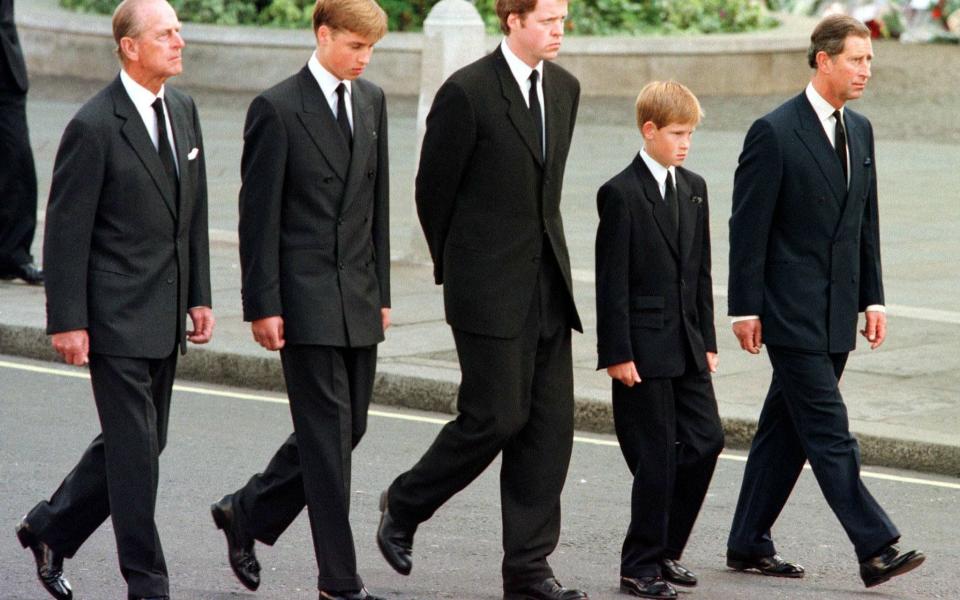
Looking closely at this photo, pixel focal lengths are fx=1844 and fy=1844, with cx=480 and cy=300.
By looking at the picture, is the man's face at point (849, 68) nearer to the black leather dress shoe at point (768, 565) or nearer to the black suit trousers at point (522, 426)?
the black suit trousers at point (522, 426)

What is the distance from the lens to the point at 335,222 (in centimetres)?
532

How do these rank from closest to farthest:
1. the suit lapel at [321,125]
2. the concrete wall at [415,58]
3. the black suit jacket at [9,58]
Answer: the suit lapel at [321,125] → the black suit jacket at [9,58] → the concrete wall at [415,58]

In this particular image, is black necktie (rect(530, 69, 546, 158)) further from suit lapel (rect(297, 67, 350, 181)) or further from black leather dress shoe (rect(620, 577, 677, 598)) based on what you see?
black leather dress shoe (rect(620, 577, 677, 598))

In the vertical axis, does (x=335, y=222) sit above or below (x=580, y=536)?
above

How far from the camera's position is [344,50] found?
520cm

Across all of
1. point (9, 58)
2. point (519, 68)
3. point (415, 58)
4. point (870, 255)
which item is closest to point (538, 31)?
point (519, 68)

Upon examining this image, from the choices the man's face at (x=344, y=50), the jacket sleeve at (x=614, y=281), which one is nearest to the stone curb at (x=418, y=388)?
the jacket sleeve at (x=614, y=281)

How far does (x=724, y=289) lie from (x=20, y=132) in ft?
14.2

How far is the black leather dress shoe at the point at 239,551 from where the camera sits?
5578 mm

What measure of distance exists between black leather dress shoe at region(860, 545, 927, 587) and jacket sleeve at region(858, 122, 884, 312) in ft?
2.66

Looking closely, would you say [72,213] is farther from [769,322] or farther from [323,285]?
[769,322]

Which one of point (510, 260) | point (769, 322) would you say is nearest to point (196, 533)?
point (510, 260)

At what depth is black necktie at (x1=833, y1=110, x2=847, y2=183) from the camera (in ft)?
19.0

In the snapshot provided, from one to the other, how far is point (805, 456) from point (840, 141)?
1.03 metres
